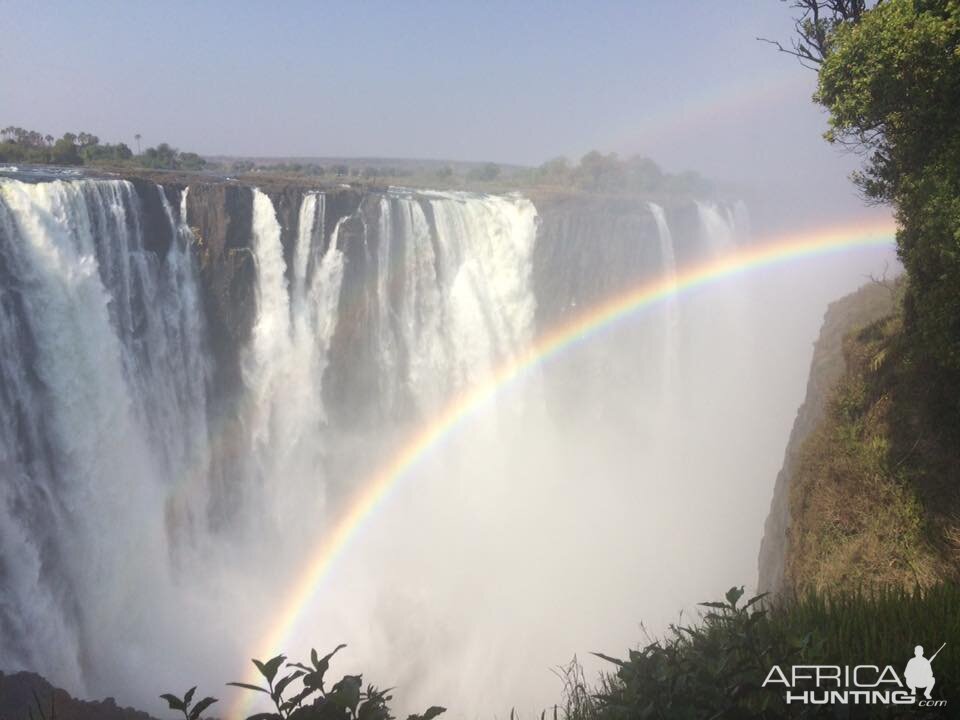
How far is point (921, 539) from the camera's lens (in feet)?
23.6

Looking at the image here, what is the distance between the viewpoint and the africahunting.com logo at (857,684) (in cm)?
274

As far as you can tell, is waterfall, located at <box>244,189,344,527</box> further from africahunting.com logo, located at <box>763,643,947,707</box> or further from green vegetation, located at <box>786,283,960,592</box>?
africahunting.com logo, located at <box>763,643,947,707</box>

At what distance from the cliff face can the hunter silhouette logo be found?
6217 millimetres

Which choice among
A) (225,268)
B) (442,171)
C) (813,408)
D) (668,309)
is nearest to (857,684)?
(813,408)

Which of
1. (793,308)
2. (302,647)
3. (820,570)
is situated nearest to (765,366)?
(793,308)

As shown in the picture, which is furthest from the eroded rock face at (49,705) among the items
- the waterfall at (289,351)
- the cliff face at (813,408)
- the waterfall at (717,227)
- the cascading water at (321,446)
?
the waterfall at (717,227)

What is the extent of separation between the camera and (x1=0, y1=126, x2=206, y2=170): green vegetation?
26.4 metres

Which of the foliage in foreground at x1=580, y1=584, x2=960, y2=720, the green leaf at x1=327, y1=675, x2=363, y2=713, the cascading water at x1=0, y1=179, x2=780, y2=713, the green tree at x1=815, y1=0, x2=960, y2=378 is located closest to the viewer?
the green leaf at x1=327, y1=675, x2=363, y2=713

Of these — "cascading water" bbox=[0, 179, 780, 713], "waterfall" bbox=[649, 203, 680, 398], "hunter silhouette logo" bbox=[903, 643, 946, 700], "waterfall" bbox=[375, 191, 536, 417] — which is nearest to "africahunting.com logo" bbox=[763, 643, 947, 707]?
"hunter silhouette logo" bbox=[903, 643, 946, 700]

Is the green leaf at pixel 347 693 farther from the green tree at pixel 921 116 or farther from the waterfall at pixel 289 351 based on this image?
the waterfall at pixel 289 351

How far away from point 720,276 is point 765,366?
5.18m

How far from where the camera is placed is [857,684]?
9.37ft

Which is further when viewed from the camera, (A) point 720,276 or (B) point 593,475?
(A) point 720,276

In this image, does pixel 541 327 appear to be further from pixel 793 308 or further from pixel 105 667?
pixel 793 308
